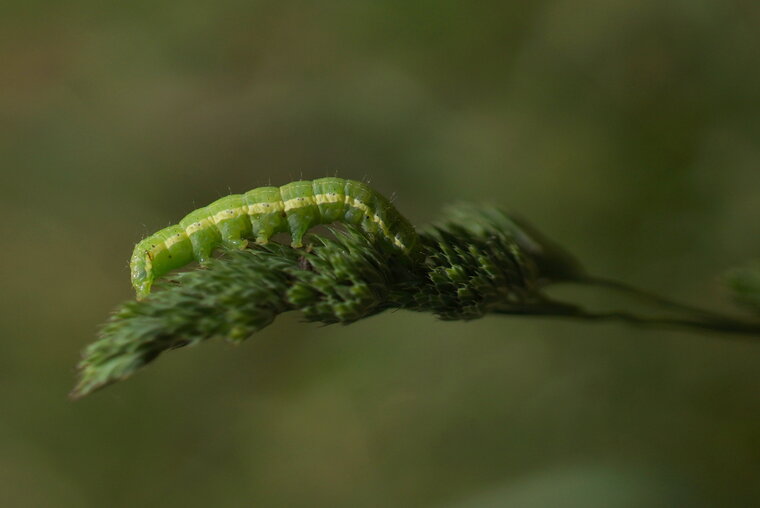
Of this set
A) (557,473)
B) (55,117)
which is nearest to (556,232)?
(557,473)

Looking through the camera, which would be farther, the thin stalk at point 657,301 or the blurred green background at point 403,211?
the blurred green background at point 403,211

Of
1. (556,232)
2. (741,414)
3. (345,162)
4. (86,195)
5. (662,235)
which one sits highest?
(86,195)

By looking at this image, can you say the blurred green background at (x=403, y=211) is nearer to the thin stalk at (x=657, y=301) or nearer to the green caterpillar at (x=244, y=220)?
the thin stalk at (x=657, y=301)

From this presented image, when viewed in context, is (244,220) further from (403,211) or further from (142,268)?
(403,211)

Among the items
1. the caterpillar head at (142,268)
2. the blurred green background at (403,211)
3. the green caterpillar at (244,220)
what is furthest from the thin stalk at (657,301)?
the caterpillar head at (142,268)

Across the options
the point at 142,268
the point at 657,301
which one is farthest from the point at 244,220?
the point at 657,301

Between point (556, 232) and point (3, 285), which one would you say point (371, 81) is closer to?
point (556, 232)
